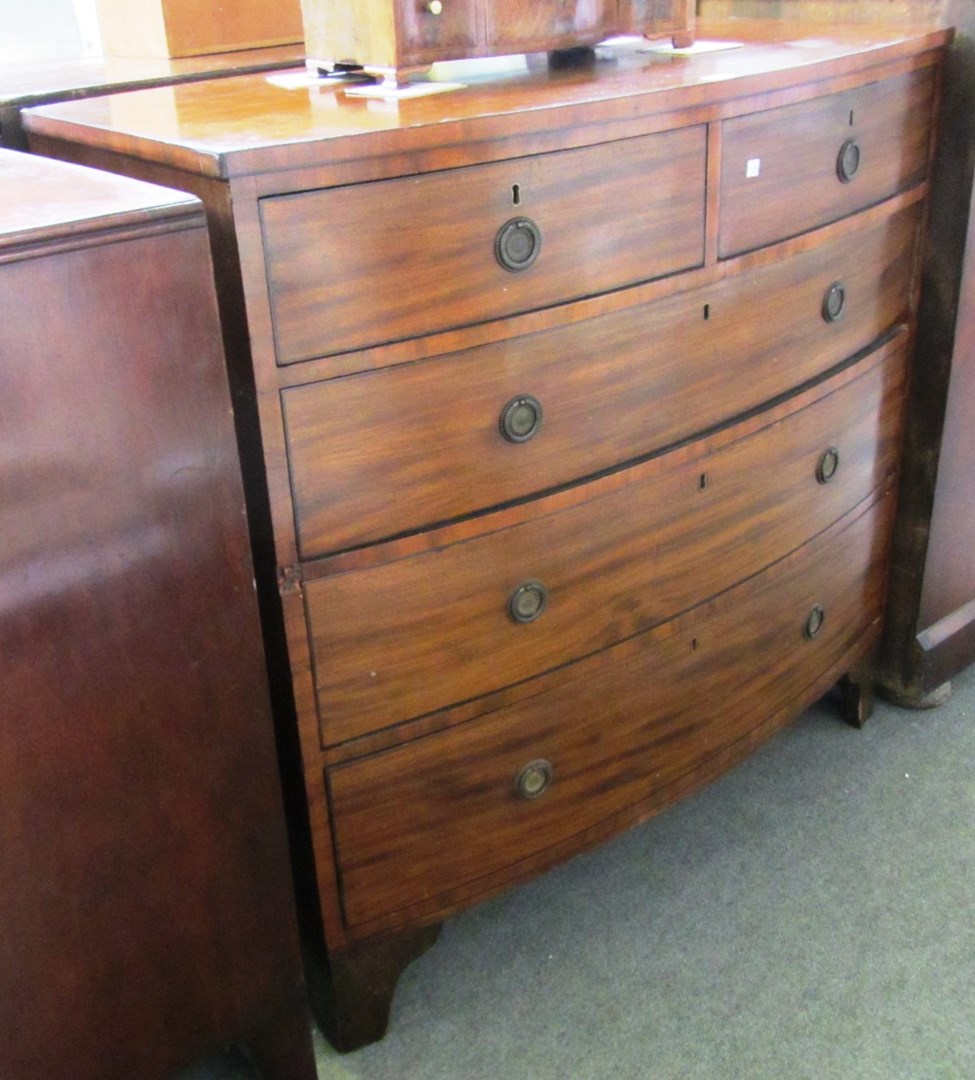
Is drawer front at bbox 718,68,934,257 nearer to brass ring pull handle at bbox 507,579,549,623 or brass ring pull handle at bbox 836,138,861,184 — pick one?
brass ring pull handle at bbox 836,138,861,184

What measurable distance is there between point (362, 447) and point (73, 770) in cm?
39

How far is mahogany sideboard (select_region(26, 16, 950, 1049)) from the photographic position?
3.46ft

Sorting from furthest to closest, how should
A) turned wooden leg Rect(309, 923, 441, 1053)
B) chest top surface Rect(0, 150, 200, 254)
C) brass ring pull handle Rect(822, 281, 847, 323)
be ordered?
brass ring pull handle Rect(822, 281, 847, 323), turned wooden leg Rect(309, 923, 441, 1053), chest top surface Rect(0, 150, 200, 254)

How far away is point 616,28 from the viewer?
136cm

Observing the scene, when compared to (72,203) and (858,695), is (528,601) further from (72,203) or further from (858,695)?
(858,695)

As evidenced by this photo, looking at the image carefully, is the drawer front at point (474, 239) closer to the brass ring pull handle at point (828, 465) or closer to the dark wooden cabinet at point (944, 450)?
the brass ring pull handle at point (828, 465)

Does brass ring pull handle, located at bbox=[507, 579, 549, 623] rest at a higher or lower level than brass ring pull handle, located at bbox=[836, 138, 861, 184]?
lower

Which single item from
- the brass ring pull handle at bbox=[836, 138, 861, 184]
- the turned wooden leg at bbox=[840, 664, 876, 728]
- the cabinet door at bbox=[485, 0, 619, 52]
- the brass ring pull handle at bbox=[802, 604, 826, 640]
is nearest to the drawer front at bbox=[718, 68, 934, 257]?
the brass ring pull handle at bbox=[836, 138, 861, 184]

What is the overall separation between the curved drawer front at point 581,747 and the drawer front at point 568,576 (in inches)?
1.7

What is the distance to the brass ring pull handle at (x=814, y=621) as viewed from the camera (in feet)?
5.49

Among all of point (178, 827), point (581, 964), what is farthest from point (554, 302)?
point (581, 964)

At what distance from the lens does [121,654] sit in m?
0.98

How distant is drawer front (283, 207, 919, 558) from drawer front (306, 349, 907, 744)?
1.9 inches

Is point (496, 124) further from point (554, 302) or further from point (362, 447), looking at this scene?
point (362, 447)
